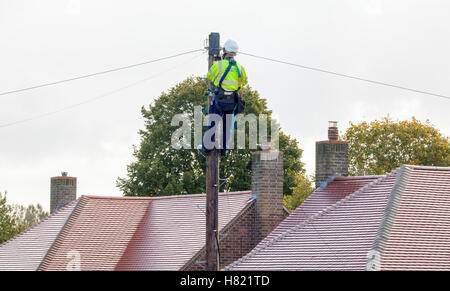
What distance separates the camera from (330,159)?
1438 inches

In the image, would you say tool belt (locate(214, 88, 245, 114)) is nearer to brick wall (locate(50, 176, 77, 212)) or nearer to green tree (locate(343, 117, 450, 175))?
brick wall (locate(50, 176, 77, 212))

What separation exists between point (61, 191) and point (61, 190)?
0.05 metres

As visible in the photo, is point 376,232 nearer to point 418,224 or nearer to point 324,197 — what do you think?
point 418,224

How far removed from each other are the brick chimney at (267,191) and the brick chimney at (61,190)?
12.6m

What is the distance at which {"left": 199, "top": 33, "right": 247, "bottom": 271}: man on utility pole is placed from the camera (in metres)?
16.4

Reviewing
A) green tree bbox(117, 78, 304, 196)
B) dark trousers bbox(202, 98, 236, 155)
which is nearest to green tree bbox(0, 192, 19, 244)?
green tree bbox(117, 78, 304, 196)

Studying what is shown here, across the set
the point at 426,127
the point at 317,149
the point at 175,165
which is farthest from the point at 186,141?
the point at 317,149

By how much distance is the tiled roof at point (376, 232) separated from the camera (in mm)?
27656

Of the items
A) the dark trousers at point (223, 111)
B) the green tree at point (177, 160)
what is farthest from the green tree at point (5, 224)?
the dark trousers at point (223, 111)

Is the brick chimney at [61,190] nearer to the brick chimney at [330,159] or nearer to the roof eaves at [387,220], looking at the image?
the brick chimney at [330,159]

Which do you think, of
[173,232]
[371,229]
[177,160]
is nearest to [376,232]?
[371,229]
